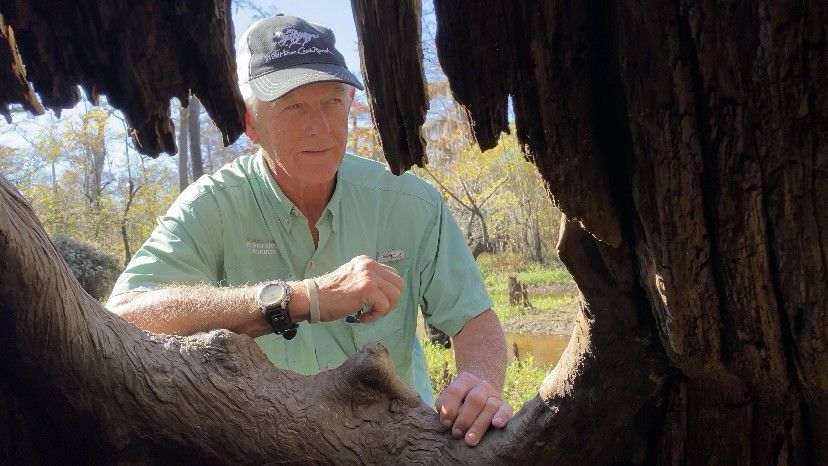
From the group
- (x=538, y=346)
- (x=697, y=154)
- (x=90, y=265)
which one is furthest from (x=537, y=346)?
(x=697, y=154)

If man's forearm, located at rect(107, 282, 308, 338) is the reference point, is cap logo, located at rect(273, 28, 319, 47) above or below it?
above

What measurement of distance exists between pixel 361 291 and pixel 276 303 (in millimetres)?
251

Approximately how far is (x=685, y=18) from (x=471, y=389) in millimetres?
900

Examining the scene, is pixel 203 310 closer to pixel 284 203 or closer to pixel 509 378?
pixel 284 203

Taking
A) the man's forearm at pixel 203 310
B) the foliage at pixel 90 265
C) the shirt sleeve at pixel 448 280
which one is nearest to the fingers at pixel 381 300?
the man's forearm at pixel 203 310

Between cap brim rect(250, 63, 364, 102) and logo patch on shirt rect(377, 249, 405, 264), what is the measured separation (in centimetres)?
67

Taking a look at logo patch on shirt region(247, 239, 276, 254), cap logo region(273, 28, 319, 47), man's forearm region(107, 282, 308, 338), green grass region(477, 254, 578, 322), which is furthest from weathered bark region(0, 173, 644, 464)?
green grass region(477, 254, 578, 322)

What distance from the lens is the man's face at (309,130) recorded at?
2.64m

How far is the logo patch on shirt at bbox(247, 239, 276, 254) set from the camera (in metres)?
2.69

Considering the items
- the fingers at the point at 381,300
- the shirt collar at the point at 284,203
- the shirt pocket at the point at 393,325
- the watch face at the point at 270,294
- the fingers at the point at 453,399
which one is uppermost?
the shirt collar at the point at 284,203

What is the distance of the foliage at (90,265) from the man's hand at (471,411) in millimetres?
10892

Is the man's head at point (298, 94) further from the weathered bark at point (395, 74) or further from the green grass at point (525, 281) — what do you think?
the green grass at point (525, 281)

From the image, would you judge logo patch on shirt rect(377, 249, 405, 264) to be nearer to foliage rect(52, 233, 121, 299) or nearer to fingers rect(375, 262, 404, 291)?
fingers rect(375, 262, 404, 291)

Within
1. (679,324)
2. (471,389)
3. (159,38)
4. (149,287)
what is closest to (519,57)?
(679,324)
